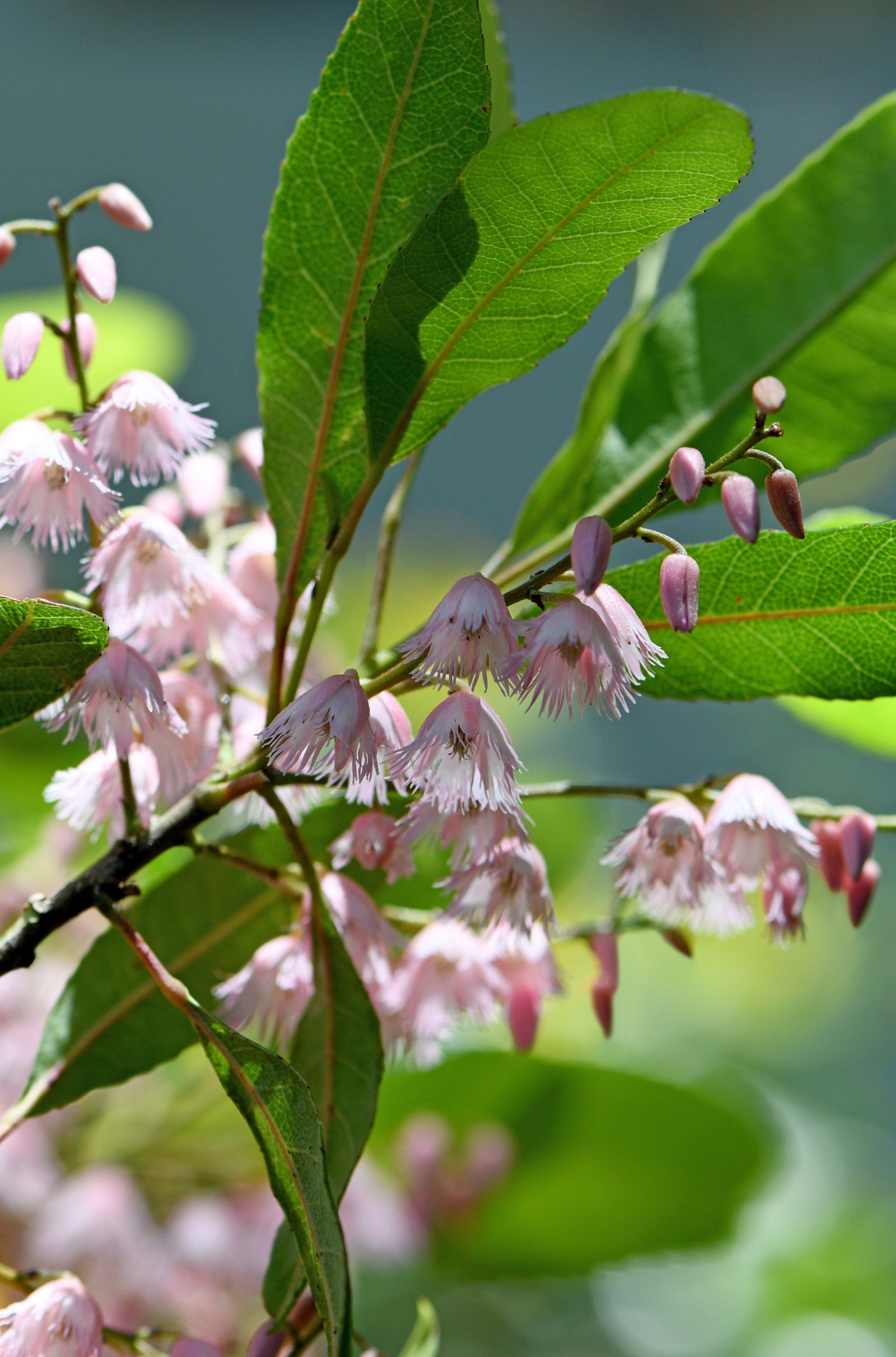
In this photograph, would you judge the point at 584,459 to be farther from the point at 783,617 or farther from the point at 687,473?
the point at 687,473

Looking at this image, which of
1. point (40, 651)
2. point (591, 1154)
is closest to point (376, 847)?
point (40, 651)

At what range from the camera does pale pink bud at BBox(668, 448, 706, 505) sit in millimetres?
445

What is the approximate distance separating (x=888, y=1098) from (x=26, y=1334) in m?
2.99

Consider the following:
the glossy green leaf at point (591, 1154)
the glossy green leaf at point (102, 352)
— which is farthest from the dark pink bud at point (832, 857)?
the glossy green leaf at point (102, 352)

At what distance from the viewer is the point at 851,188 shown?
805mm

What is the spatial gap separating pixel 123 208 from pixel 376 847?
13.9 inches

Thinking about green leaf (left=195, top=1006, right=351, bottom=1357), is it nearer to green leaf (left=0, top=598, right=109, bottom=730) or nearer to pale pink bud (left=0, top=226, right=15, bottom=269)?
green leaf (left=0, top=598, right=109, bottom=730)

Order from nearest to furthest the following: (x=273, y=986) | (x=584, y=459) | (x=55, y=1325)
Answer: (x=55, y=1325) < (x=273, y=986) < (x=584, y=459)

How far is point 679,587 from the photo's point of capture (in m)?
0.47

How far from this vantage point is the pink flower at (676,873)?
601mm

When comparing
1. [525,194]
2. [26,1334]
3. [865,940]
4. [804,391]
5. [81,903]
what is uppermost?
[525,194]

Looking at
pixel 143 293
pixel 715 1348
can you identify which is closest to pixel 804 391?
pixel 715 1348

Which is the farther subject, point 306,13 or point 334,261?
point 306,13

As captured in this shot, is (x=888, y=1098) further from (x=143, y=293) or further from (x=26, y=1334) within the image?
(x=143, y=293)
